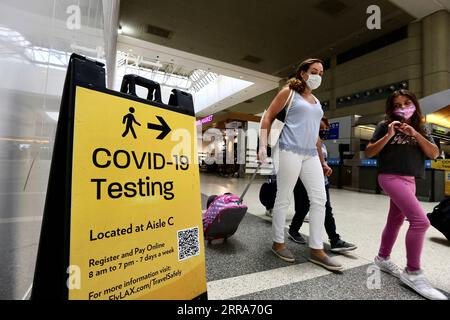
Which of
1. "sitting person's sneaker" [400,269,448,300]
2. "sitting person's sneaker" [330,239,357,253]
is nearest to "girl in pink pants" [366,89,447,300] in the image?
"sitting person's sneaker" [400,269,448,300]

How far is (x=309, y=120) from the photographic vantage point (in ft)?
5.32

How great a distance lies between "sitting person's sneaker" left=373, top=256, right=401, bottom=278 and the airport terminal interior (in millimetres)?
60

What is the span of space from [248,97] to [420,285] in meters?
12.5

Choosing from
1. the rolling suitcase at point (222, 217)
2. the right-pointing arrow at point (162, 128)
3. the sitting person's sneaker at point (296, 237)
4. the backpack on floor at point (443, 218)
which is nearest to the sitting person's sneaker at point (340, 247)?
the sitting person's sneaker at point (296, 237)

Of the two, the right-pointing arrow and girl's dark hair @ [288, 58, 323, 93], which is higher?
girl's dark hair @ [288, 58, 323, 93]

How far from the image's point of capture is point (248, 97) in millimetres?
13055

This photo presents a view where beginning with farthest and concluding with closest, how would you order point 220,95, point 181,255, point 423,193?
point 220,95 < point 423,193 < point 181,255

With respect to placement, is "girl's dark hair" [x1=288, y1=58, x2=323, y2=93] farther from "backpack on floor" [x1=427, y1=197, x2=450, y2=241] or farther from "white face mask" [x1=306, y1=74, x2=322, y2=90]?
"backpack on floor" [x1=427, y1=197, x2=450, y2=241]

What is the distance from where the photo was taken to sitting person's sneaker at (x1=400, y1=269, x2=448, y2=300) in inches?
47.3

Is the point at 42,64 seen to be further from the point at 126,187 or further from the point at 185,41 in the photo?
the point at 185,41

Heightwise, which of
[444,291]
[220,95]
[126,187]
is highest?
[220,95]

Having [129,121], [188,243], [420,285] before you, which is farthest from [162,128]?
[420,285]
